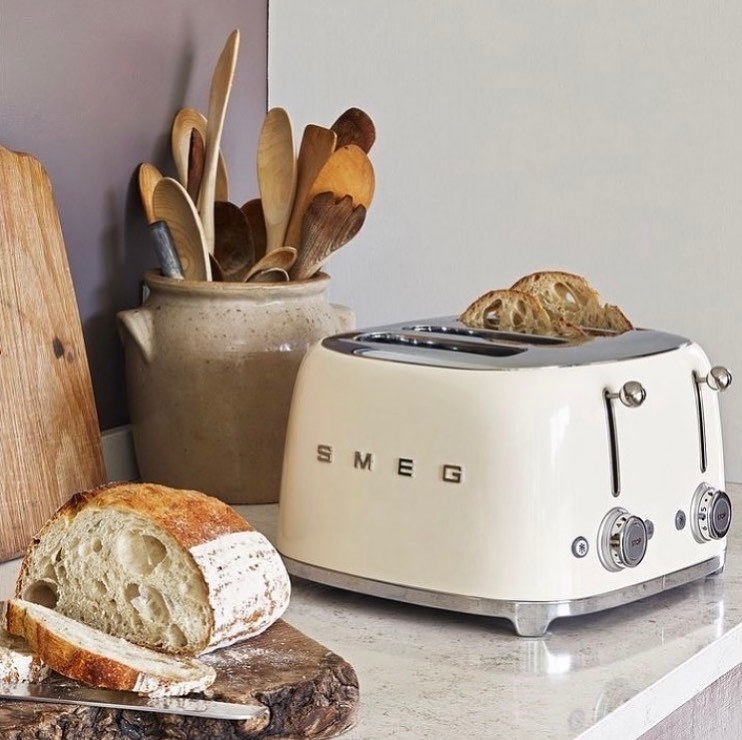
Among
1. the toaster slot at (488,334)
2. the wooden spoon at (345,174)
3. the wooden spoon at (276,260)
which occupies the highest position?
the wooden spoon at (345,174)

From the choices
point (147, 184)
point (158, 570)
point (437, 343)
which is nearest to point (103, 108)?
point (147, 184)

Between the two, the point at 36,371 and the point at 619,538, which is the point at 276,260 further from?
the point at 619,538

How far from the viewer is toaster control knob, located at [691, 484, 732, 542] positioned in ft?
3.77

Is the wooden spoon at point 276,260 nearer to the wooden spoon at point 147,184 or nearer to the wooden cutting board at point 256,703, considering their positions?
the wooden spoon at point 147,184

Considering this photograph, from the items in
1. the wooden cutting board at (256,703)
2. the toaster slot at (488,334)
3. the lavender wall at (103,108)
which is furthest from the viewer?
the lavender wall at (103,108)

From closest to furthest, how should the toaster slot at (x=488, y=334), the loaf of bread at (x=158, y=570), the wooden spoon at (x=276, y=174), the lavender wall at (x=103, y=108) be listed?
the loaf of bread at (x=158, y=570), the toaster slot at (x=488, y=334), the lavender wall at (x=103, y=108), the wooden spoon at (x=276, y=174)

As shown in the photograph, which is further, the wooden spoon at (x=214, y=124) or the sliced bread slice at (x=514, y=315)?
the wooden spoon at (x=214, y=124)

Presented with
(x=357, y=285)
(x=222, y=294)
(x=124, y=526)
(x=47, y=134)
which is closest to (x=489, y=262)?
(x=357, y=285)

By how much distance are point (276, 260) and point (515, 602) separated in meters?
0.50

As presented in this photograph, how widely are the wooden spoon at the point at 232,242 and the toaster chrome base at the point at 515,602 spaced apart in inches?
17.6

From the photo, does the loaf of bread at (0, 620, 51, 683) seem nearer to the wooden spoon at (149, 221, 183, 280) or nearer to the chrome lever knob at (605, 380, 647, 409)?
the chrome lever knob at (605, 380, 647, 409)

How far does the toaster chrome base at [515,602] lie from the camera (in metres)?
1.06

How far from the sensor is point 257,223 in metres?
1.51

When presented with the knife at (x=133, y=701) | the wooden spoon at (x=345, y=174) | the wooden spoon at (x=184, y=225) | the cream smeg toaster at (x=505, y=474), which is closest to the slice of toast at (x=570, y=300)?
the cream smeg toaster at (x=505, y=474)
